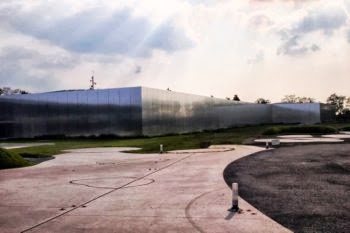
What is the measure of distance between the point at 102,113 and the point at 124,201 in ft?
146

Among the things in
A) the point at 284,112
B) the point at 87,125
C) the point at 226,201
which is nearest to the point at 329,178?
the point at 226,201

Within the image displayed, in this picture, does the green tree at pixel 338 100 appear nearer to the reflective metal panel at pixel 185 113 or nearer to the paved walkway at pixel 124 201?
the reflective metal panel at pixel 185 113

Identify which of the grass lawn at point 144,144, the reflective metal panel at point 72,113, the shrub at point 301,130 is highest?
the reflective metal panel at point 72,113

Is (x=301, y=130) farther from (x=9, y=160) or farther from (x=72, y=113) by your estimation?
(x=9, y=160)

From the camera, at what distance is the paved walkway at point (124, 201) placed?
9906 millimetres

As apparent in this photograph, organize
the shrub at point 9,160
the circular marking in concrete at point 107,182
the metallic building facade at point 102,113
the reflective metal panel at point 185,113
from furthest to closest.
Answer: the reflective metal panel at point 185,113 < the metallic building facade at point 102,113 < the shrub at point 9,160 < the circular marking in concrete at point 107,182

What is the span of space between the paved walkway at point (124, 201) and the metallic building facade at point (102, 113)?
109ft

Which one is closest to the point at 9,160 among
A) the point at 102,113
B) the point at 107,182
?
the point at 107,182

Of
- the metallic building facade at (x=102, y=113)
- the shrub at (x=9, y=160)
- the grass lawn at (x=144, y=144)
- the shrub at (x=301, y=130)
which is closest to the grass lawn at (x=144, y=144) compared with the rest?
the grass lawn at (x=144, y=144)

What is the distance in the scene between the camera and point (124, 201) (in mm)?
12820

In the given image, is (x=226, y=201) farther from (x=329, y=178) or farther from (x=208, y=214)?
(x=329, y=178)

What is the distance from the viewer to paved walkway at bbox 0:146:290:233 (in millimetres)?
9906

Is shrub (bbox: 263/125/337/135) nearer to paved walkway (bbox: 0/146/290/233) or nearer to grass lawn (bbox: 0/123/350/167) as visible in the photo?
grass lawn (bbox: 0/123/350/167)

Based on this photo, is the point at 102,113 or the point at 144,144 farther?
the point at 102,113
